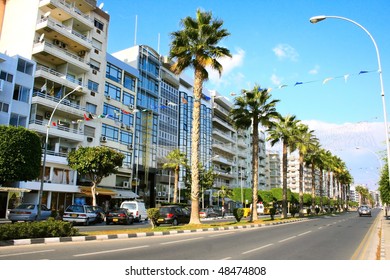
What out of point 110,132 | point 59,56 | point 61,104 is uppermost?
point 59,56

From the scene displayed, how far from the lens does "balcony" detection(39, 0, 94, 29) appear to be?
3956 cm

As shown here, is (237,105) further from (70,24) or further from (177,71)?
(70,24)

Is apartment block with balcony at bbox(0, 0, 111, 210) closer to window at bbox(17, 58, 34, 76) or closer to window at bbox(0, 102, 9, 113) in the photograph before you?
window at bbox(17, 58, 34, 76)

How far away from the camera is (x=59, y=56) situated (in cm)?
3928

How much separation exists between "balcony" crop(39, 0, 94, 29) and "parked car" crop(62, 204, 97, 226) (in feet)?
80.7

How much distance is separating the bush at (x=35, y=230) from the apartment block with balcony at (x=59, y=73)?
22491mm

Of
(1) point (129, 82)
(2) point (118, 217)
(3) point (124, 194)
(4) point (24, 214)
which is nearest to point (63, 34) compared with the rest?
(1) point (129, 82)

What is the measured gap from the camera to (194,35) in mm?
25203

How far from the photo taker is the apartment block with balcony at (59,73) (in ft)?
124

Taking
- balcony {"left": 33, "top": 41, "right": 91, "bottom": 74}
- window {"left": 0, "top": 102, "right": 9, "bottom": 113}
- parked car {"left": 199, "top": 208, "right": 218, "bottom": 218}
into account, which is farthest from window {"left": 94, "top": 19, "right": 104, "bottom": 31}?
parked car {"left": 199, "top": 208, "right": 218, "bottom": 218}

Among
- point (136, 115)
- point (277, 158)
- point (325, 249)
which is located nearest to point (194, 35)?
point (325, 249)

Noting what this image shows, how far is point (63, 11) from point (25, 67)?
8955 mm

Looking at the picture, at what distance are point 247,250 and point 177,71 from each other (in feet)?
56.9

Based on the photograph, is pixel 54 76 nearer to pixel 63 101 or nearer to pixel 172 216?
pixel 63 101
